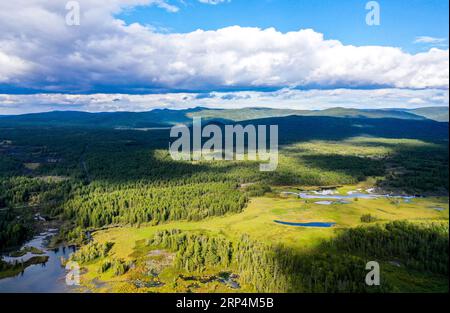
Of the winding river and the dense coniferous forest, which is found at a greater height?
the dense coniferous forest

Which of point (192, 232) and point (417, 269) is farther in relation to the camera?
point (192, 232)

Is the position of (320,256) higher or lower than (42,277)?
higher

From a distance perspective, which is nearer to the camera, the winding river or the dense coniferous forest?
the dense coniferous forest

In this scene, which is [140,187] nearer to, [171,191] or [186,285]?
[171,191]

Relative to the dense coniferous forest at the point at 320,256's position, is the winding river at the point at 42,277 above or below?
below

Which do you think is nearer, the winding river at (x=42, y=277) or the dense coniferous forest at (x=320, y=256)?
the dense coniferous forest at (x=320, y=256)

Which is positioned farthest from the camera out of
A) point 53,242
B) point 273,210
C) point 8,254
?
point 273,210

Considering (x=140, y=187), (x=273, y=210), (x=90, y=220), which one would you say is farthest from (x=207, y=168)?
(x=90, y=220)

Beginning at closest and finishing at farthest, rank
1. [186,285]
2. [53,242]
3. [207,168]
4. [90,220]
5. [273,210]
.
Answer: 1. [186,285]
2. [53,242]
3. [90,220]
4. [273,210]
5. [207,168]

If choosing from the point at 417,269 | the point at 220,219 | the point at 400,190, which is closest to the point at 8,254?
the point at 220,219

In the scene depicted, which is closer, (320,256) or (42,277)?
(42,277)
